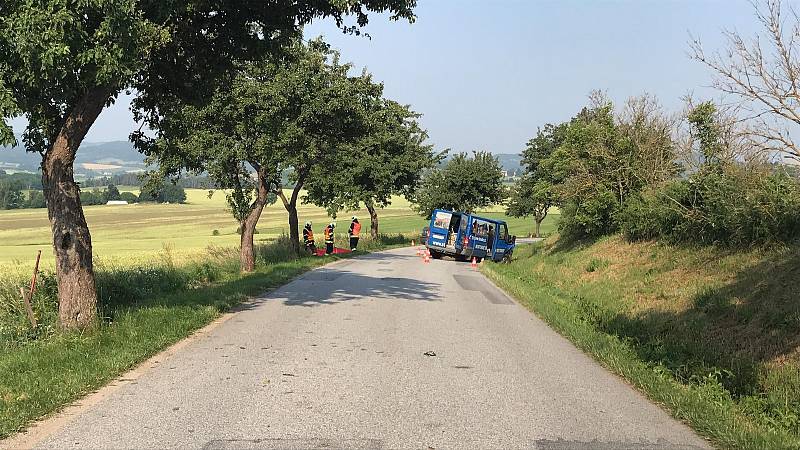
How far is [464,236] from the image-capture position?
3275cm

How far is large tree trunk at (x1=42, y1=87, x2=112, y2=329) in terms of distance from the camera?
8.67 meters

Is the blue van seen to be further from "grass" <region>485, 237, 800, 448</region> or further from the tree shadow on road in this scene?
"grass" <region>485, 237, 800, 448</region>

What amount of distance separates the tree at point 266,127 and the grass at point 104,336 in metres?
4.64

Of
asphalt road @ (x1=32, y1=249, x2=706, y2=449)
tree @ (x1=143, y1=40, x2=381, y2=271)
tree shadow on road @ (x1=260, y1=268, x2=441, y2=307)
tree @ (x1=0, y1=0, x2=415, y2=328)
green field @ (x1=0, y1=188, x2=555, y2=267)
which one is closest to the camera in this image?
asphalt road @ (x1=32, y1=249, x2=706, y2=449)

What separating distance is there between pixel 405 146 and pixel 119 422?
41.0 metres

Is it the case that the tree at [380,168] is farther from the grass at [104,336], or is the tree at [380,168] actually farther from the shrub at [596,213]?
the grass at [104,336]

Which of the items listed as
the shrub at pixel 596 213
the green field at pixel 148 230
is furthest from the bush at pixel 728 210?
the green field at pixel 148 230

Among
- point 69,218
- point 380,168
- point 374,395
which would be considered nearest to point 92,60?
point 69,218

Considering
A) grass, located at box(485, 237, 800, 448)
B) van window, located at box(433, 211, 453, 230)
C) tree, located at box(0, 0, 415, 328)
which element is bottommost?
grass, located at box(485, 237, 800, 448)

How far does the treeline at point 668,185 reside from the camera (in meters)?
12.5

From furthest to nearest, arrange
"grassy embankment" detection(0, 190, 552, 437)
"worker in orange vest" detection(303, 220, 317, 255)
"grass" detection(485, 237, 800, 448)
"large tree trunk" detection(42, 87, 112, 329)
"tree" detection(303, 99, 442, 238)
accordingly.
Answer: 1. "tree" detection(303, 99, 442, 238)
2. "worker in orange vest" detection(303, 220, 317, 255)
3. "large tree trunk" detection(42, 87, 112, 329)
4. "grassy embankment" detection(0, 190, 552, 437)
5. "grass" detection(485, 237, 800, 448)

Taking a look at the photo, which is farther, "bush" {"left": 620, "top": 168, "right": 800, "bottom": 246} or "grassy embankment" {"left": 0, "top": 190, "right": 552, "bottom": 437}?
"bush" {"left": 620, "top": 168, "right": 800, "bottom": 246}

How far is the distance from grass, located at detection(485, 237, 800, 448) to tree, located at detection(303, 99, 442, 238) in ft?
67.4

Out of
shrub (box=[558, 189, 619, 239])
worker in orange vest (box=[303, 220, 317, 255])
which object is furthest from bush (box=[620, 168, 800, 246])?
worker in orange vest (box=[303, 220, 317, 255])
